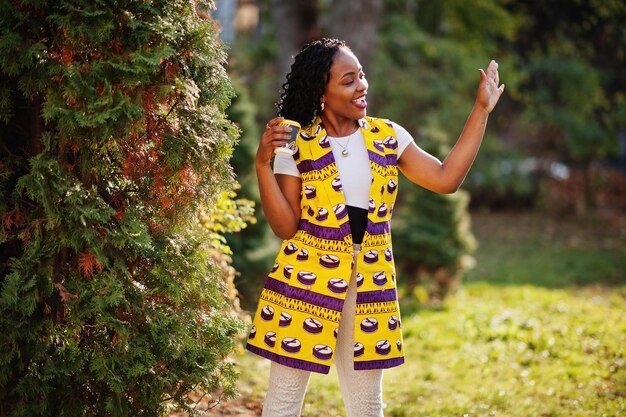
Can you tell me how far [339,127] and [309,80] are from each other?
235 mm

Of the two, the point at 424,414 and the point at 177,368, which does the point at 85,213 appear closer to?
the point at 177,368

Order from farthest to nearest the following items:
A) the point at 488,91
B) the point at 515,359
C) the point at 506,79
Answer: the point at 506,79 → the point at 515,359 → the point at 488,91

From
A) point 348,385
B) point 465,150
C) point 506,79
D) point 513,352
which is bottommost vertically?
point 348,385

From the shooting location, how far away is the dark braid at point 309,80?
3.11 meters

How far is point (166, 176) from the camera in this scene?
3.06 metres

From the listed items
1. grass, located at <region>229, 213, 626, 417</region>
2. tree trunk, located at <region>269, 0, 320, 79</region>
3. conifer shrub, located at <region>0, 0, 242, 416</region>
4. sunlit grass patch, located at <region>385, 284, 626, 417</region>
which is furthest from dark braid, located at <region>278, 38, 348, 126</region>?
tree trunk, located at <region>269, 0, 320, 79</region>

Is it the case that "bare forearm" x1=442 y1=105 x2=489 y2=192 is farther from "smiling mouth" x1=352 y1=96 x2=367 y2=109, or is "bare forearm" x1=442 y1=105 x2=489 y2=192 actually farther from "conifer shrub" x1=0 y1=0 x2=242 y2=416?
"conifer shrub" x1=0 y1=0 x2=242 y2=416

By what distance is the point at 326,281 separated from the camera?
299 cm

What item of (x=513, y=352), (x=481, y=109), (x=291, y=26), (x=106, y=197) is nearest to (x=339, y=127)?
(x=481, y=109)

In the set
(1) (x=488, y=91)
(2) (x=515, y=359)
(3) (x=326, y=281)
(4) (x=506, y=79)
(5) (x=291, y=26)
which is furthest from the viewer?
(4) (x=506, y=79)

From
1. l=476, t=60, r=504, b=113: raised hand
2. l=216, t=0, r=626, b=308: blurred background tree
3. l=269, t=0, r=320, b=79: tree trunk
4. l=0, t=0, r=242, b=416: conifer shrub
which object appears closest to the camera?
l=0, t=0, r=242, b=416: conifer shrub

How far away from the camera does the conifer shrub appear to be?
2.80 metres

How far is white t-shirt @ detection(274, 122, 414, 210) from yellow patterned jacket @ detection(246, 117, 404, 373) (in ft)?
0.09

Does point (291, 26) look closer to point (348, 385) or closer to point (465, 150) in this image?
point (465, 150)
